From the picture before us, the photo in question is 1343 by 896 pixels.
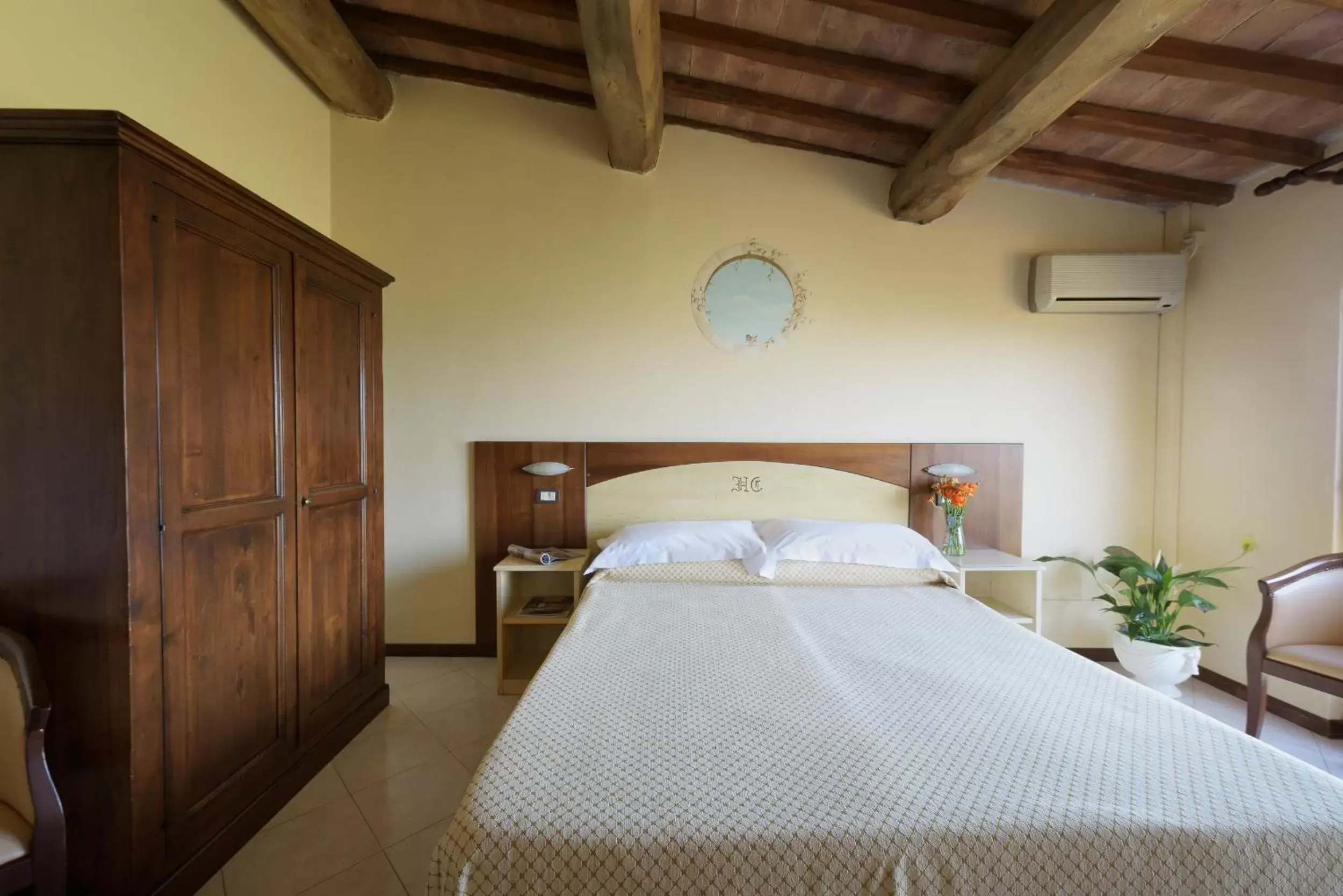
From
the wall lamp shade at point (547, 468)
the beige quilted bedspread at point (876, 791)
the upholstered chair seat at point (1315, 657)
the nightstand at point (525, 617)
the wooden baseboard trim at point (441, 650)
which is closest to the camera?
the beige quilted bedspread at point (876, 791)

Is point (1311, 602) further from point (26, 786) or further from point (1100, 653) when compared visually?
point (26, 786)

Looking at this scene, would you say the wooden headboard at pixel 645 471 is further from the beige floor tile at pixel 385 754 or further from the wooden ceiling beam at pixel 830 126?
the wooden ceiling beam at pixel 830 126

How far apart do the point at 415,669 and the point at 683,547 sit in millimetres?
1548

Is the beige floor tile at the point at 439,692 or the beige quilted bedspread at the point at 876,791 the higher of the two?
the beige quilted bedspread at the point at 876,791

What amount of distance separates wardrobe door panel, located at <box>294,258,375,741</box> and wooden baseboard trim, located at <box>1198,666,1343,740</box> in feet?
12.8

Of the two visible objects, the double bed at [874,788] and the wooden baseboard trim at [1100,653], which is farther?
the wooden baseboard trim at [1100,653]

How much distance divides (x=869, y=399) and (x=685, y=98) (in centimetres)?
172

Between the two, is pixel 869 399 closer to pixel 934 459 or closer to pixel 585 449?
pixel 934 459

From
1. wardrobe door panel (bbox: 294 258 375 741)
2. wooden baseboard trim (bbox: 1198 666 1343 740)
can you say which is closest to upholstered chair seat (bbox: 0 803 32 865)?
wardrobe door panel (bbox: 294 258 375 741)

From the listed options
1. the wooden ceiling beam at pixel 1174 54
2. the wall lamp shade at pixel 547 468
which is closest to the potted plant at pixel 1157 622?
the wooden ceiling beam at pixel 1174 54

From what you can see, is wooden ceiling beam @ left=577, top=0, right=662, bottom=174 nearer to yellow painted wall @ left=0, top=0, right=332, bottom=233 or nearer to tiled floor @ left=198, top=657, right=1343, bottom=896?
yellow painted wall @ left=0, top=0, right=332, bottom=233

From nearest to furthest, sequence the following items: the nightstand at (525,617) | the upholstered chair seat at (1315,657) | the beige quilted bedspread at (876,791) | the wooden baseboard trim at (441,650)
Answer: the beige quilted bedspread at (876,791) < the upholstered chair seat at (1315,657) < the nightstand at (525,617) < the wooden baseboard trim at (441,650)

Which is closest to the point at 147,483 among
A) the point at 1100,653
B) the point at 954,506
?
the point at 954,506

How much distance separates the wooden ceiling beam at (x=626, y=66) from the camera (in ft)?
5.61
